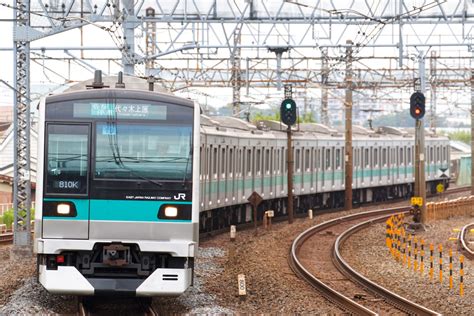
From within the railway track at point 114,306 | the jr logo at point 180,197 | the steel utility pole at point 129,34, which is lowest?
the railway track at point 114,306

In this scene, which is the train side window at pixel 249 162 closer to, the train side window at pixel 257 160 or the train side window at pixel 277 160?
the train side window at pixel 257 160

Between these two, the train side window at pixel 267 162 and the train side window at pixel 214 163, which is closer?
the train side window at pixel 214 163

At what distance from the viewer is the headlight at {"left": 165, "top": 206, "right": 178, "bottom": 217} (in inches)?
454

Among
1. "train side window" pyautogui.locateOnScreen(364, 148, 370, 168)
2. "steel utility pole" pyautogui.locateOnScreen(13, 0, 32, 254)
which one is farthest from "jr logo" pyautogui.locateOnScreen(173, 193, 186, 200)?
"train side window" pyautogui.locateOnScreen(364, 148, 370, 168)

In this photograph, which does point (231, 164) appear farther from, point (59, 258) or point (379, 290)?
point (59, 258)

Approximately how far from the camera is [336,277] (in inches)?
643

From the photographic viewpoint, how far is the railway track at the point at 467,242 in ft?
62.7

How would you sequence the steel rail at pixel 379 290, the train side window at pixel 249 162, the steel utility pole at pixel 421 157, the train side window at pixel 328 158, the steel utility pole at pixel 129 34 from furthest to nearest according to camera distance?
the train side window at pixel 328 158, the steel utility pole at pixel 421 157, the train side window at pixel 249 162, the steel utility pole at pixel 129 34, the steel rail at pixel 379 290

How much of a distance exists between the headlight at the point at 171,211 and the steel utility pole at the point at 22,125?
684 centimetres

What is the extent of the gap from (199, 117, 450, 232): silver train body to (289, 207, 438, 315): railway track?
1921 millimetres

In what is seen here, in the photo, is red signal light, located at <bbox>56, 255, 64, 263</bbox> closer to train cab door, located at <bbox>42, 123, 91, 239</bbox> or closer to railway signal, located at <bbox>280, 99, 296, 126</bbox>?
train cab door, located at <bbox>42, 123, 91, 239</bbox>

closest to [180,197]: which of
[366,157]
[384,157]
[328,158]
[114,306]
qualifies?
[114,306]

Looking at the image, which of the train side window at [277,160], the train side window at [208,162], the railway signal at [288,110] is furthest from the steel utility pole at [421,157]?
the train side window at [208,162]

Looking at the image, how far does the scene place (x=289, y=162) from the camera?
25891 millimetres
